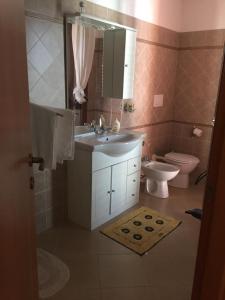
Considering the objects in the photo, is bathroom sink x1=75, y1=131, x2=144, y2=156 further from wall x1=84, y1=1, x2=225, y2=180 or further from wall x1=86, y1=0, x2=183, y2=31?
wall x1=86, y1=0, x2=183, y2=31

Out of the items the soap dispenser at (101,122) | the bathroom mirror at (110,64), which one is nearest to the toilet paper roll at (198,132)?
the bathroom mirror at (110,64)

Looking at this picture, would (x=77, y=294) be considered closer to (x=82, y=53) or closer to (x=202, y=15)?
(x=82, y=53)

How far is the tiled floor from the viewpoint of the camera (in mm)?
1929

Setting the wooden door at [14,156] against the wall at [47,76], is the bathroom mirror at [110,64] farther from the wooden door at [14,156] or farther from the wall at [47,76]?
the wooden door at [14,156]

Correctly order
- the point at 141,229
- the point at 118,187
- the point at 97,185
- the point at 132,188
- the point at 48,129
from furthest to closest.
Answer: the point at 132,188 < the point at 118,187 < the point at 141,229 < the point at 97,185 < the point at 48,129

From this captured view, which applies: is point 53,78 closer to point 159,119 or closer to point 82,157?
point 82,157

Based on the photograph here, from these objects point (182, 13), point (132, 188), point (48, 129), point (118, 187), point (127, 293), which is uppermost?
point (182, 13)

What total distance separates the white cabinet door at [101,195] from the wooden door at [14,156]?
1316 mm

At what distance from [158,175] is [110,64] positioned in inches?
57.7

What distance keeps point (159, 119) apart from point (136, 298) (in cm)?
259

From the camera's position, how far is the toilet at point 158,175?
3.37 m

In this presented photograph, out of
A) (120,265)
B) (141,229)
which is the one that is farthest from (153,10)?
(120,265)

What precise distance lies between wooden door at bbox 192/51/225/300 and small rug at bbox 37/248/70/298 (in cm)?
120

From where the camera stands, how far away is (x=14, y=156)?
109cm
